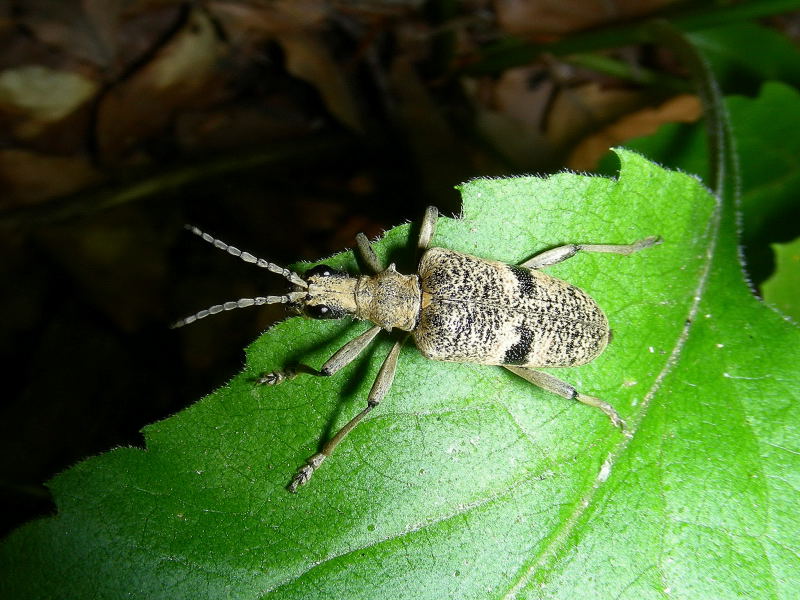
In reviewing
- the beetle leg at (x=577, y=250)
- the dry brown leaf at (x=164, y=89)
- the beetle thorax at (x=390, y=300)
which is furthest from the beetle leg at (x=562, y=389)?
the dry brown leaf at (x=164, y=89)

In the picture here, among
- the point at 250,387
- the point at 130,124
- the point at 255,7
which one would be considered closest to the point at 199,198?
the point at 130,124

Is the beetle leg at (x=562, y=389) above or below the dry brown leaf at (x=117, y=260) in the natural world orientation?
above

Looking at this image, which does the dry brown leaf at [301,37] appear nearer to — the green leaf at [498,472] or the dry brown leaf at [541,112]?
the dry brown leaf at [541,112]

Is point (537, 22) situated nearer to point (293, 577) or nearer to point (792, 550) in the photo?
point (792, 550)

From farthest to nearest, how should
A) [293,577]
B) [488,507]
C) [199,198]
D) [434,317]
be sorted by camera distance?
[199,198] < [434,317] < [488,507] < [293,577]

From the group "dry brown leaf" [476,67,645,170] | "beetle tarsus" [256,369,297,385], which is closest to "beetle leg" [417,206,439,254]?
"beetle tarsus" [256,369,297,385]

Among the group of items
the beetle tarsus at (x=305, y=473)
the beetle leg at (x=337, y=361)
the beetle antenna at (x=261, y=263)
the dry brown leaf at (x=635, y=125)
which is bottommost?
the beetle tarsus at (x=305, y=473)
